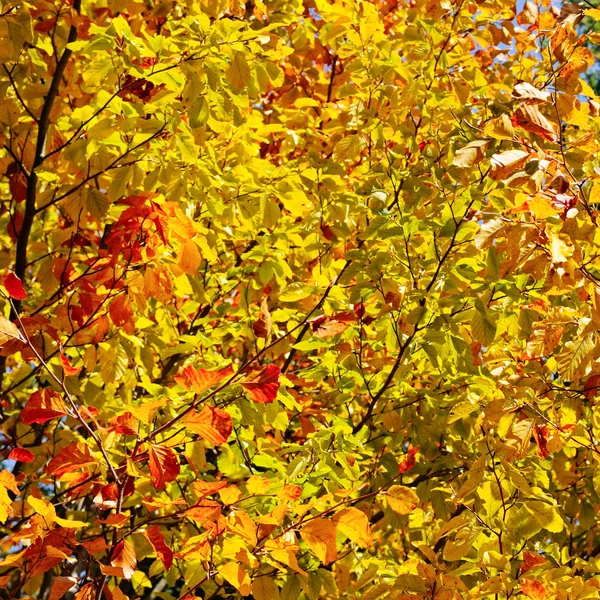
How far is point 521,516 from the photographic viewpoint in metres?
2.48

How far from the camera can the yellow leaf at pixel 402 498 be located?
2.05 metres

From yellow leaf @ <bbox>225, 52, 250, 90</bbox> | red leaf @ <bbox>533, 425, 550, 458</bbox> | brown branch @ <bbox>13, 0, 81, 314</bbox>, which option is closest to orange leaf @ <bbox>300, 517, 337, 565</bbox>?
red leaf @ <bbox>533, 425, 550, 458</bbox>

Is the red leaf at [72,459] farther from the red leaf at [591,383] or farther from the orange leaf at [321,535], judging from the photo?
the red leaf at [591,383]

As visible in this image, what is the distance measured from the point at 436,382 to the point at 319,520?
164cm

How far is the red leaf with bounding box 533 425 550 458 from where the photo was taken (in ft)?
8.38

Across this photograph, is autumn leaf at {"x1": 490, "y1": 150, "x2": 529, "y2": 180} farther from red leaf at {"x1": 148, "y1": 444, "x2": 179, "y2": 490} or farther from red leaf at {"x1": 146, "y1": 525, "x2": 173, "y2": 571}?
red leaf at {"x1": 146, "y1": 525, "x2": 173, "y2": 571}

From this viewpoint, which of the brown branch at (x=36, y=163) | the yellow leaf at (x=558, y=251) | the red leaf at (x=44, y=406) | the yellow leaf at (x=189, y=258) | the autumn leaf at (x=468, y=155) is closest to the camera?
the yellow leaf at (x=558, y=251)

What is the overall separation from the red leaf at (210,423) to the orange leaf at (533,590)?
3.05 ft

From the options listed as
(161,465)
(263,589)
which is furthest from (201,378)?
(263,589)

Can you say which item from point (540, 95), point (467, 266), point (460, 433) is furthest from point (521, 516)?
point (540, 95)

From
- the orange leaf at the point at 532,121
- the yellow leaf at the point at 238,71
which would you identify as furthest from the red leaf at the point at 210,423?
the yellow leaf at the point at 238,71

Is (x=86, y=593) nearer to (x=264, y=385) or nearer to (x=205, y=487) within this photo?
(x=205, y=487)

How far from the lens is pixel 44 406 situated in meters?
1.86

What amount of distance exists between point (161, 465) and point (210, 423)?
159mm
